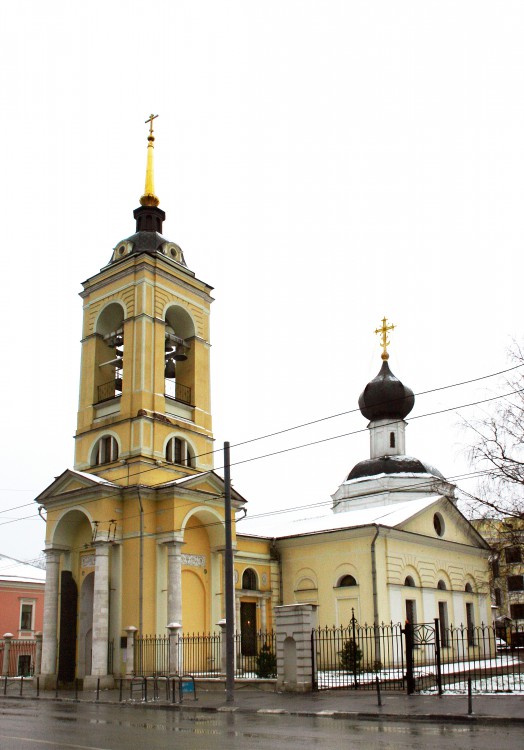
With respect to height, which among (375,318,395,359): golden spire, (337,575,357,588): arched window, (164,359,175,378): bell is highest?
(375,318,395,359): golden spire

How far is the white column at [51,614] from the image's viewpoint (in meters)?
29.1

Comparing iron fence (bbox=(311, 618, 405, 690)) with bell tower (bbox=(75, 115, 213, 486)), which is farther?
bell tower (bbox=(75, 115, 213, 486))

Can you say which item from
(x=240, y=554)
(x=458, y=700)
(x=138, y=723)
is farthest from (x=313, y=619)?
(x=240, y=554)

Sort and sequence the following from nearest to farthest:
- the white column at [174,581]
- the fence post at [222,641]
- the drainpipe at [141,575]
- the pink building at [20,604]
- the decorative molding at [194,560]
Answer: the fence post at [222,641], the drainpipe at [141,575], the white column at [174,581], the decorative molding at [194,560], the pink building at [20,604]

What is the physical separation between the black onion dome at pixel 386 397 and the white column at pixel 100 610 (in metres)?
19.5

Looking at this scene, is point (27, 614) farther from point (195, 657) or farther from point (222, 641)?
point (222, 641)

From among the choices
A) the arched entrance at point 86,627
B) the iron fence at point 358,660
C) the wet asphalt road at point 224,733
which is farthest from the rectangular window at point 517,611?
the wet asphalt road at point 224,733

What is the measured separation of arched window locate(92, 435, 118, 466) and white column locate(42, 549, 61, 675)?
386 centimetres

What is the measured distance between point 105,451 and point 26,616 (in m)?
18.2

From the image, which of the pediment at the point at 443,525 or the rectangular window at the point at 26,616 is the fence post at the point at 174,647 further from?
the rectangular window at the point at 26,616

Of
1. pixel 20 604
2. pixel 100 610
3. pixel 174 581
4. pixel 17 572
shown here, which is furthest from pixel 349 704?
pixel 17 572

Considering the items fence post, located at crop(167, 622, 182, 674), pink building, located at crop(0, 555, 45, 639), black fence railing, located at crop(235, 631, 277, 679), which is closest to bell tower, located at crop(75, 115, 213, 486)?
fence post, located at crop(167, 622, 182, 674)

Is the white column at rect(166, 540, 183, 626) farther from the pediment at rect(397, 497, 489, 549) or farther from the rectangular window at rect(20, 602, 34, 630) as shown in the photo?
the rectangular window at rect(20, 602, 34, 630)

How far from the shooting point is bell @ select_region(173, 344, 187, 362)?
3381 centimetres
